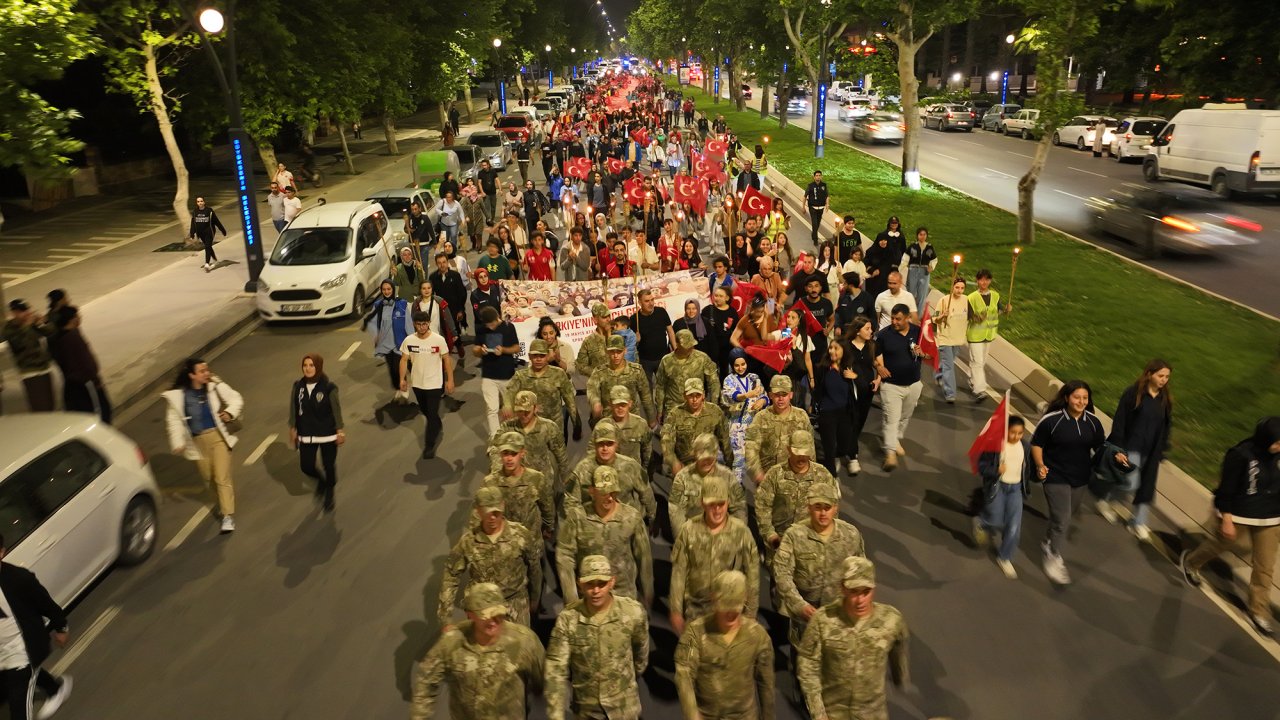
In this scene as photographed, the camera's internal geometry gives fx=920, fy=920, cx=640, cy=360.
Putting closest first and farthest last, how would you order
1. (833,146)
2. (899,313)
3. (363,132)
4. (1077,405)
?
(1077,405) < (899,313) < (833,146) < (363,132)

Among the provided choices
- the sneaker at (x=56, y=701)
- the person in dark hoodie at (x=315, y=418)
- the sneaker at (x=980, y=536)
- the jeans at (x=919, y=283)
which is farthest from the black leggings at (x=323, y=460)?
the jeans at (x=919, y=283)

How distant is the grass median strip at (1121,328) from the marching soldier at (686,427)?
204 inches

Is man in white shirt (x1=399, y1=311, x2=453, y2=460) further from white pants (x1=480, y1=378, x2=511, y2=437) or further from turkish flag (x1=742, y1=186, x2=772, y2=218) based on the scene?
turkish flag (x1=742, y1=186, x2=772, y2=218)

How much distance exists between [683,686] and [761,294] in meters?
6.90

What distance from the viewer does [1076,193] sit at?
27.3 m

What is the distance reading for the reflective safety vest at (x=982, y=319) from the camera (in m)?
10.8

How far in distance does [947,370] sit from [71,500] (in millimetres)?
9260

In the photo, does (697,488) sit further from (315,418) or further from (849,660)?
(315,418)

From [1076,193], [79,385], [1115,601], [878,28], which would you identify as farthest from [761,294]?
[878,28]

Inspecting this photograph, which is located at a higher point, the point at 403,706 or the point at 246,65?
the point at 246,65

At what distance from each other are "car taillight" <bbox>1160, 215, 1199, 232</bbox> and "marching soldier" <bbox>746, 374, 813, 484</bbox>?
15944 millimetres

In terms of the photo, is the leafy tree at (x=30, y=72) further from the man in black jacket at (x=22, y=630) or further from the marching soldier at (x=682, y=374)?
the marching soldier at (x=682, y=374)

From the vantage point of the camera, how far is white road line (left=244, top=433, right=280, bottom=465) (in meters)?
10.6

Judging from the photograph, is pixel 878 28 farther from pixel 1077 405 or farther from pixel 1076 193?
pixel 1077 405
